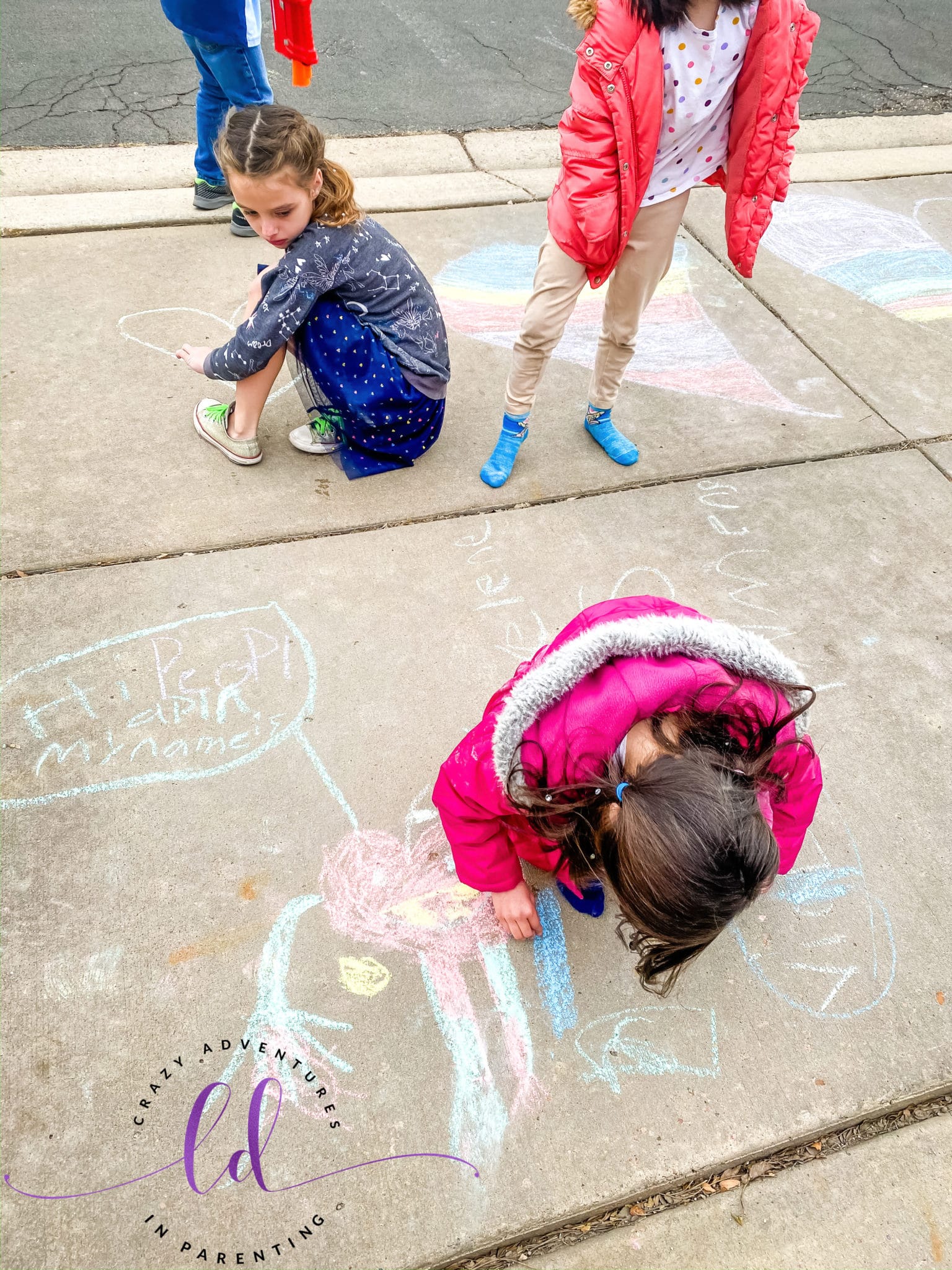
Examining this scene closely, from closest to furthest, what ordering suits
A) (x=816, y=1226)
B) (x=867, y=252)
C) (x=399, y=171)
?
(x=816, y=1226), (x=867, y=252), (x=399, y=171)

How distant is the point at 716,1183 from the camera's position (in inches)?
60.2

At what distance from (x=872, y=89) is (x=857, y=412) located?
360 cm

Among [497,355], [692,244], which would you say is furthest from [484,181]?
[497,355]

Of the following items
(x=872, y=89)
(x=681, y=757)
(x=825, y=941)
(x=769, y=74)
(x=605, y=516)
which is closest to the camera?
(x=681, y=757)

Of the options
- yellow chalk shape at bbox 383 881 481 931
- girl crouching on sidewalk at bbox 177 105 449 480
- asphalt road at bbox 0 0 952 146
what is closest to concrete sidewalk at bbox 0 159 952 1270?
yellow chalk shape at bbox 383 881 481 931

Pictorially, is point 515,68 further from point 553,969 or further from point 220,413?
point 553,969

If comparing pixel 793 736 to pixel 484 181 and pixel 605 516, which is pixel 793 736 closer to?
pixel 605 516

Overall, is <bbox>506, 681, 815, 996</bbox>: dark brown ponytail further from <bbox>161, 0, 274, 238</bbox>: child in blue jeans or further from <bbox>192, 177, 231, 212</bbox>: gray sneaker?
<bbox>192, 177, 231, 212</bbox>: gray sneaker

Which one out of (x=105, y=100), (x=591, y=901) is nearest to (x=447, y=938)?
(x=591, y=901)

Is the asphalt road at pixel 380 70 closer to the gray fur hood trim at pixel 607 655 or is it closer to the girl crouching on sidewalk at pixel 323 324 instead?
the girl crouching on sidewalk at pixel 323 324

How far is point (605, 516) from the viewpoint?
257 centimetres

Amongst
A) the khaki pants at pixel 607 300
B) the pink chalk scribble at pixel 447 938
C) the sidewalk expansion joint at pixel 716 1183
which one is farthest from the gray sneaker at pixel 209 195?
the sidewalk expansion joint at pixel 716 1183

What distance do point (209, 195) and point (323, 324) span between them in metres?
1.56

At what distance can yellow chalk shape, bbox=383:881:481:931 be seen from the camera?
5.77ft
